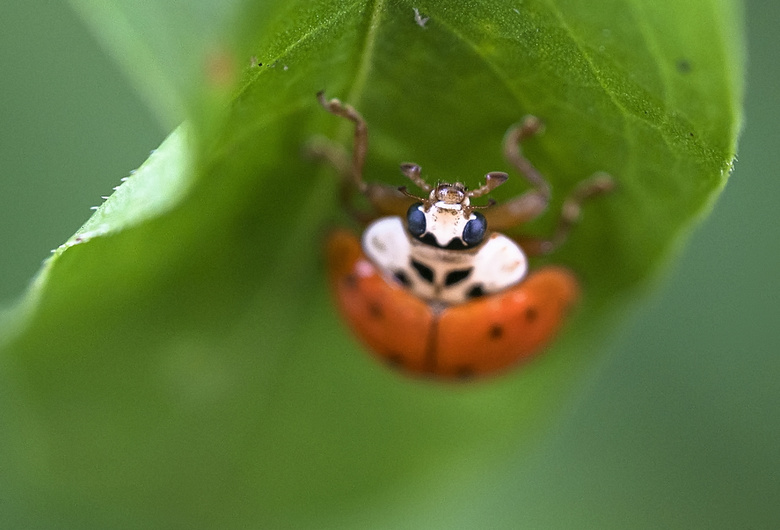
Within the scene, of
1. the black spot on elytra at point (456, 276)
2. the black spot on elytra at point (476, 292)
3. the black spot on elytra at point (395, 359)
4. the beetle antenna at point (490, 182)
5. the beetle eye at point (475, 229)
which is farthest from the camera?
the black spot on elytra at point (395, 359)

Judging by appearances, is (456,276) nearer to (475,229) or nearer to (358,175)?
(475,229)

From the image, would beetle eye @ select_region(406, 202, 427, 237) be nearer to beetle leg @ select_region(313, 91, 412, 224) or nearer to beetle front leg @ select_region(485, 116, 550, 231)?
beetle leg @ select_region(313, 91, 412, 224)

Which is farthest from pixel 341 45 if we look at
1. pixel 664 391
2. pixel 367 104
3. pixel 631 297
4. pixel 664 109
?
pixel 664 391

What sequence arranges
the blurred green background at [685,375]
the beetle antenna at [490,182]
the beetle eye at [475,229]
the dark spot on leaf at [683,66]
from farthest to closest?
1. the blurred green background at [685,375]
2. the beetle eye at [475,229]
3. the beetle antenna at [490,182]
4. the dark spot on leaf at [683,66]

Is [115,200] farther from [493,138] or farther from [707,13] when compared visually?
[707,13]

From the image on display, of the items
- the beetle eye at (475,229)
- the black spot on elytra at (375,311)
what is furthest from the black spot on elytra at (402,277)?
the beetle eye at (475,229)

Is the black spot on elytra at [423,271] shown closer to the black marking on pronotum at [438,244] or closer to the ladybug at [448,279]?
the ladybug at [448,279]

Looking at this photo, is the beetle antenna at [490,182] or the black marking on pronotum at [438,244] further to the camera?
the black marking on pronotum at [438,244]
